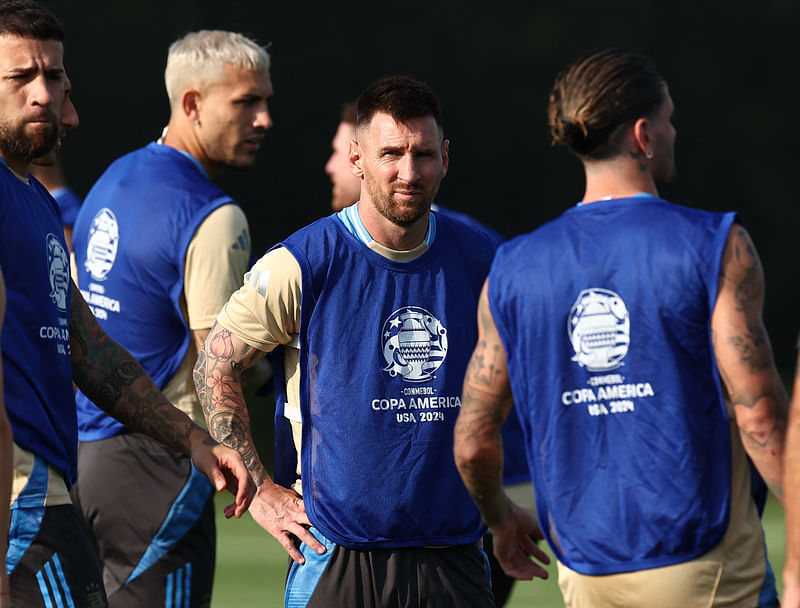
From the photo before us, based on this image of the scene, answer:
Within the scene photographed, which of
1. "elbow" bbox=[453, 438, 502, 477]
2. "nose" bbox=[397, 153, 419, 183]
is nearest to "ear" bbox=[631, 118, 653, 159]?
"elbow" bbox=[453, 438, 502, 477]

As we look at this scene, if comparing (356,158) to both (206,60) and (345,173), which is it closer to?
(206,60)

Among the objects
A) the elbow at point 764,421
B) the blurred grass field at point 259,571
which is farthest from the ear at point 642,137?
the blurred grass field at point 259,571

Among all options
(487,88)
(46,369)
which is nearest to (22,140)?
(46,369)

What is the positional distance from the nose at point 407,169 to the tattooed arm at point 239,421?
657 millimetres

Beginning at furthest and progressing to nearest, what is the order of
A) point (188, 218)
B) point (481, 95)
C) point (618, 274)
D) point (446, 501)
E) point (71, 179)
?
point (481, 95), point (71, 179), point (188, 218), point (446, 501), point (618, 274)

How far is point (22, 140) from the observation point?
3.98m

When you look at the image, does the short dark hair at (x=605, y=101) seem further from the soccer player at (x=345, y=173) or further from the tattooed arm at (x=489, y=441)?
the soccer player at (x=345, y=173)

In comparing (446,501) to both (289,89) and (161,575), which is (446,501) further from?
(289,89)

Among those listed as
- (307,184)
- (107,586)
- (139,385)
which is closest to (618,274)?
(139,385)

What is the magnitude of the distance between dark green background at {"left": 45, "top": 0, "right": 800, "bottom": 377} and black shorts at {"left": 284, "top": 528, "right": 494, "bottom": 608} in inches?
395

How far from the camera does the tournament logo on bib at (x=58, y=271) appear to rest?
13.0ft

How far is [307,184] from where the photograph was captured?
1437cm

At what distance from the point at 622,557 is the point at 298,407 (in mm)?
1239

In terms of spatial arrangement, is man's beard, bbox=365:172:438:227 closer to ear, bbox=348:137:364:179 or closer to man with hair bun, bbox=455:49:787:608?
ear, bbox=348:137:364:179
